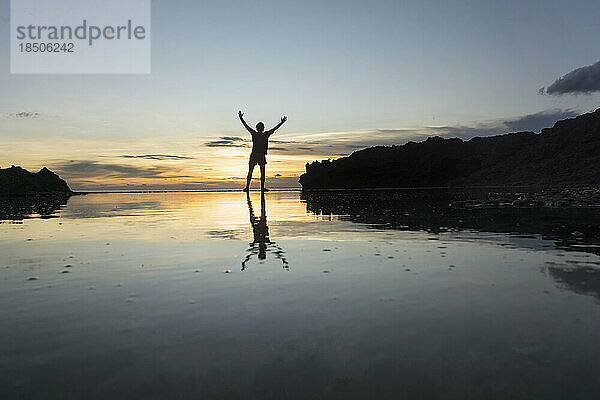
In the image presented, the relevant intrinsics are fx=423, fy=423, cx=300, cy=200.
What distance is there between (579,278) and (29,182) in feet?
439

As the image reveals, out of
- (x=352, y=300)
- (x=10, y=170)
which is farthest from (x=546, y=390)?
(x=10, y=170)

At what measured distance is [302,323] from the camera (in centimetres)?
484

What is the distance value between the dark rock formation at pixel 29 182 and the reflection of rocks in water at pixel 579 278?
114m

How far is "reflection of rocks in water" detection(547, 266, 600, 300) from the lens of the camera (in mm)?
6121

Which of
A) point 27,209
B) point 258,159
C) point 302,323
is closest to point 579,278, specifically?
point 302,323

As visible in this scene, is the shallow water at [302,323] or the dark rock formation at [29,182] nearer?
the shallow water at [302,323]

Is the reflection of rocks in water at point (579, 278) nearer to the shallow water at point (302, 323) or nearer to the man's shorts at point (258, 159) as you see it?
the shallow water at point (302, 323)

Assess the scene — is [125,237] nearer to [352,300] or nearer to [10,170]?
[352,300]

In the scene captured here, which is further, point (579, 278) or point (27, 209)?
point (27, 209)

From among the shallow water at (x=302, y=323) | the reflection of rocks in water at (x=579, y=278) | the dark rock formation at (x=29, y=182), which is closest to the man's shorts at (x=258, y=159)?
the shallow water at (x=302, y=323)

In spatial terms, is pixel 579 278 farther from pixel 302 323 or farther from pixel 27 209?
pixel 27 209

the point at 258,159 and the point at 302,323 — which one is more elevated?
the point at 258,159

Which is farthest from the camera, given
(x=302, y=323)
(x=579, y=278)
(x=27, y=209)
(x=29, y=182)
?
(x=29, y=182)

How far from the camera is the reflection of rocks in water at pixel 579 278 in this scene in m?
6.12
